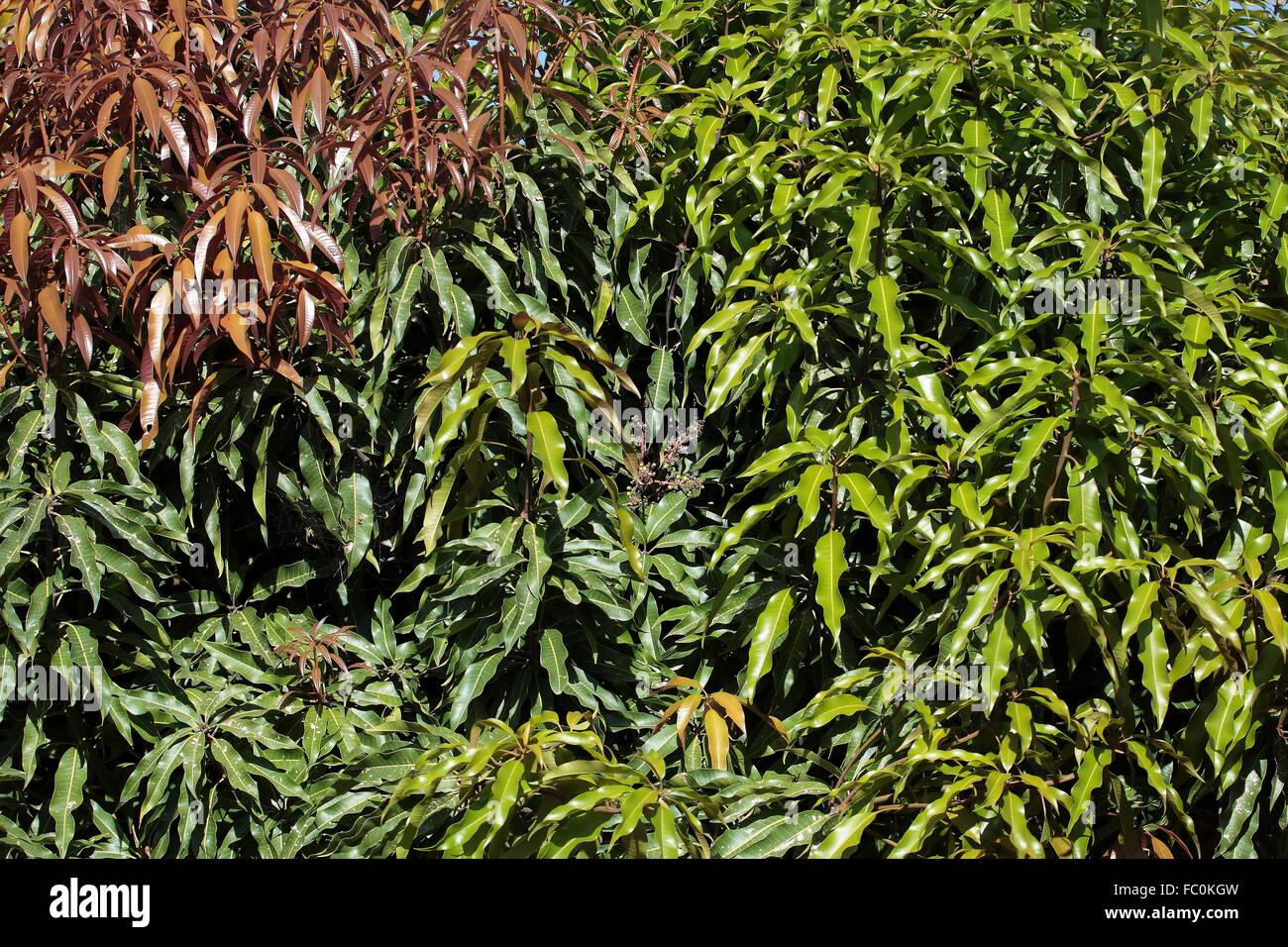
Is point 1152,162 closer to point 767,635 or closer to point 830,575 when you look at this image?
point 830,575

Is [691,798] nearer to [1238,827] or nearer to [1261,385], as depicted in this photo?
[1238,827]

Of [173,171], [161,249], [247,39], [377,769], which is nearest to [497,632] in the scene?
[377,769]

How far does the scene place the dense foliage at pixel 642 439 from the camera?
242 cm

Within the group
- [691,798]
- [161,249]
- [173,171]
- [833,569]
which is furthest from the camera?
[173,171]

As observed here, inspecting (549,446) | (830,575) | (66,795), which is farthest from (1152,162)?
(66,795)

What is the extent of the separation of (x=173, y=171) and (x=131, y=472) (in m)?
0.81

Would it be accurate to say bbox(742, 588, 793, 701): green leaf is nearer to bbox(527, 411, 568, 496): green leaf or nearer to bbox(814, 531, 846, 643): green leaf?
bbox(814, 531, 846, 643): green leaf

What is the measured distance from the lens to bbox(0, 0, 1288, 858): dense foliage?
7.93 ft

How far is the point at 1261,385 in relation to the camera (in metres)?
2.56

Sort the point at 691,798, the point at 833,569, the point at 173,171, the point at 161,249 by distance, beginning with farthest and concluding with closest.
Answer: the point at 173,171
the point at 161,249
the point at 833,569
the point at 691,798

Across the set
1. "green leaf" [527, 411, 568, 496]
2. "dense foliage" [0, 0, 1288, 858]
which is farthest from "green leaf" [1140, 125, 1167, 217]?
"green leaf" [527, 411, 568, 496]

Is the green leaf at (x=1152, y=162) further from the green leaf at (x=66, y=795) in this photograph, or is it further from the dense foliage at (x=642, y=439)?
the green leaf at (x=66, y=795)

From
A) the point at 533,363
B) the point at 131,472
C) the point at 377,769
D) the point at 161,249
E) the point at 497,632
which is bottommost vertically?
the point at 377,769

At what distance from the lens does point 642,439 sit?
3062 millimetres
